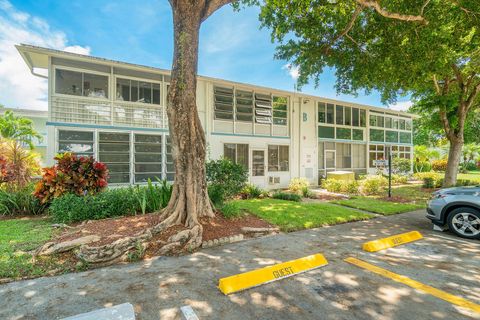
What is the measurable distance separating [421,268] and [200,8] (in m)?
7.09

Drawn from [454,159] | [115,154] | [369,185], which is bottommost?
[369,185]

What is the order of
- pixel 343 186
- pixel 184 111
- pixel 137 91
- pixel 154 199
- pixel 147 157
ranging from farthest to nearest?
pixel 343 186 < pixel 147 157 < pixel 137 91 < pixel 154 199 < pixel 184 111

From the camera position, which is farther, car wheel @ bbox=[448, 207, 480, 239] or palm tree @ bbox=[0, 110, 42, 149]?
palm tree @ bbox=[0, 110, 42, 149]

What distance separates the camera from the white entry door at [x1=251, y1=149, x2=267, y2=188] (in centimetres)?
1427

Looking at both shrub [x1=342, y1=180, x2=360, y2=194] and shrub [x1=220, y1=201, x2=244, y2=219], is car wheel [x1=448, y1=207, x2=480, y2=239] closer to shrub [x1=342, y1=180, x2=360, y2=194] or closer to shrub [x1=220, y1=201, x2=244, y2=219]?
shrub [x1=220, y1=201, x2=244, y2=219]

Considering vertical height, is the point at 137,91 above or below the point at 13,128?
above

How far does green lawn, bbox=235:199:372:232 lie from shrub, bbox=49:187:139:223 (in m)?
3.70

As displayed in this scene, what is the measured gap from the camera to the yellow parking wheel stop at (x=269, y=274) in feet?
10.7

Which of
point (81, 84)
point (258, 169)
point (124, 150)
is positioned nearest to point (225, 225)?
point (124, 150)

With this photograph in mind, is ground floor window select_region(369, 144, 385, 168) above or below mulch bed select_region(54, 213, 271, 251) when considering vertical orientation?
above

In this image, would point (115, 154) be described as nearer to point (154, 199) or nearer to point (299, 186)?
point (154, 199)

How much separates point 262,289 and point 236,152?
10804 mm

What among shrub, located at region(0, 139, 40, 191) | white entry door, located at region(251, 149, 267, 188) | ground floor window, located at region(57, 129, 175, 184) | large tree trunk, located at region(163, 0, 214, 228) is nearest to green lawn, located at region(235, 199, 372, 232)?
large tree trunk, located at region(163, 0, 214, 228)

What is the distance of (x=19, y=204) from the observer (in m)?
7.17
